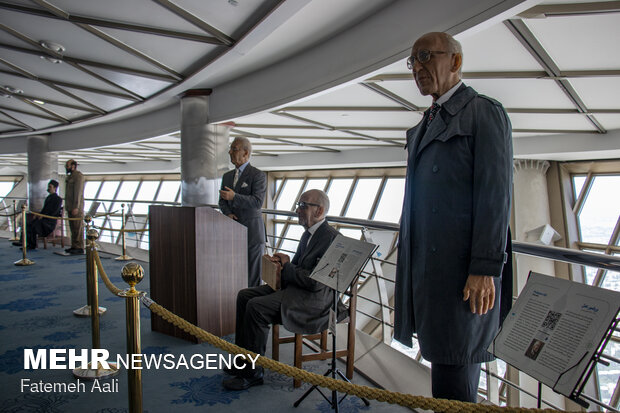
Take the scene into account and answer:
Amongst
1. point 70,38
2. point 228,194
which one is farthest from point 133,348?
point 70,38

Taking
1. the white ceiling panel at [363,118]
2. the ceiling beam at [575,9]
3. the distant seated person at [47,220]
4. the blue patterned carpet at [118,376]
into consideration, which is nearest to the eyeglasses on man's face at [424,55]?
the blue patterned carpet at [118,376]

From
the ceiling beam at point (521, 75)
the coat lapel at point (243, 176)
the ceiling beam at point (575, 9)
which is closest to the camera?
the ceiling beam at point (575, 9)

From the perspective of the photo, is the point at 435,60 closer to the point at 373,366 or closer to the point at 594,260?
the point at 594,260

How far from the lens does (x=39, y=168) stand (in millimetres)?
10633

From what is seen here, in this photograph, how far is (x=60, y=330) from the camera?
3576 millimetres

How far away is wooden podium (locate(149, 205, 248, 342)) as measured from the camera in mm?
3279

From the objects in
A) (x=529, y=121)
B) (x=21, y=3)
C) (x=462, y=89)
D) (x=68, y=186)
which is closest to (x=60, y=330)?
(x=21, y=3)

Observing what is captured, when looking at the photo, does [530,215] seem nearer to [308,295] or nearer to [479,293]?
[308,295]

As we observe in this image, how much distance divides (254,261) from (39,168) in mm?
9442

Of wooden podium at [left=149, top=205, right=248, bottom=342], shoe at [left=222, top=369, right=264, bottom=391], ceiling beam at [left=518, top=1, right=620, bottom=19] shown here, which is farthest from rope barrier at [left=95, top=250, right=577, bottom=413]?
ceiling beam at [left=518, top=1, right=620, bottom=19]

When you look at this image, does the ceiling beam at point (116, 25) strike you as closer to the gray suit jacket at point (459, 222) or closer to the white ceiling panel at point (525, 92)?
the white ceiling panel at point (525, 92)

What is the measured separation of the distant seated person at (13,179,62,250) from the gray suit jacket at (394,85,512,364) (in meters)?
8.64

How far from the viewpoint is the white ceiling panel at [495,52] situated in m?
3.57

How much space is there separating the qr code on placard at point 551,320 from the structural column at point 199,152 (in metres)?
5.75
